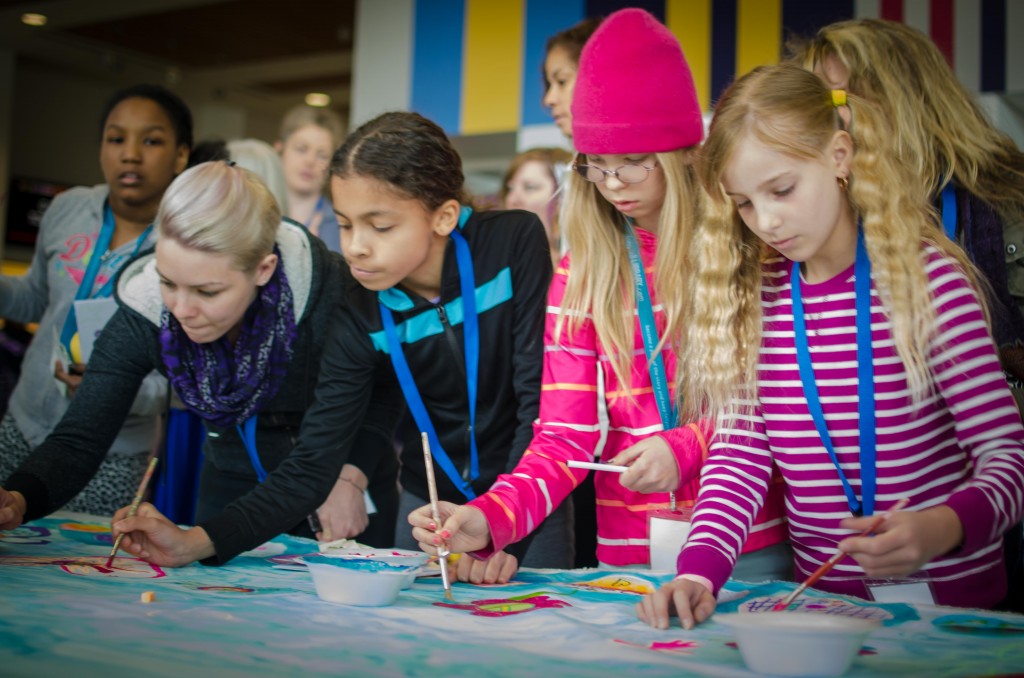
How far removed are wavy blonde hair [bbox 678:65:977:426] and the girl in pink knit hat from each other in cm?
12

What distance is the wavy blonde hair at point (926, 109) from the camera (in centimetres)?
172

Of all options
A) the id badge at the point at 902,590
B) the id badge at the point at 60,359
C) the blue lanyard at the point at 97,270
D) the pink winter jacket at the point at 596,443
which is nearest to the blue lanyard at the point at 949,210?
the pink winter jacket at the point at 596,443

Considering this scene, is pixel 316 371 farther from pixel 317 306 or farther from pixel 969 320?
pixel 969 320

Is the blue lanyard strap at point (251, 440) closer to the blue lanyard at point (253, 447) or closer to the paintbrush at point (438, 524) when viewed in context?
the blue lanyard at point (253, 447)

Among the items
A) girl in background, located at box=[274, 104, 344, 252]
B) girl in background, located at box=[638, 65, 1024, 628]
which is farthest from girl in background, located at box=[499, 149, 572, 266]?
girl in background, located at box=[638, 65, 1024, 628]

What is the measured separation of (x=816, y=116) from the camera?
141 cm

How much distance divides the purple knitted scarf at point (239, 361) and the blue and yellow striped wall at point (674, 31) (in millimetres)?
2844

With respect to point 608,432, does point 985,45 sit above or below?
above

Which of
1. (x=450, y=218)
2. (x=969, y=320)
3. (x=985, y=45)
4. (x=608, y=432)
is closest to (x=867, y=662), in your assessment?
(x=969, y=320)

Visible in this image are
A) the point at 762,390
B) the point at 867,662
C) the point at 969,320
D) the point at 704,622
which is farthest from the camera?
the point at 762,390

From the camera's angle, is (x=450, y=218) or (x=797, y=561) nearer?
(x=797, y=561)

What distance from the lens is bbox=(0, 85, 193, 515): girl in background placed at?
8.18 feet

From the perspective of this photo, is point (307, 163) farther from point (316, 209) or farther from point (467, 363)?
point (467, 363)

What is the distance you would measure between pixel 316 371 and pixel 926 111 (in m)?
1.29
